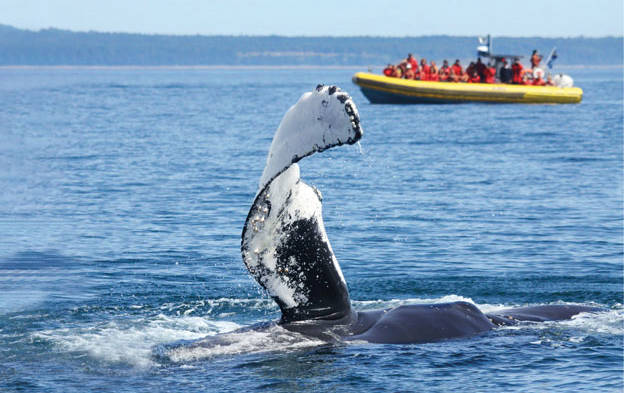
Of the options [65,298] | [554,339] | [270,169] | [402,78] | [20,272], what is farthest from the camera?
[402,78]

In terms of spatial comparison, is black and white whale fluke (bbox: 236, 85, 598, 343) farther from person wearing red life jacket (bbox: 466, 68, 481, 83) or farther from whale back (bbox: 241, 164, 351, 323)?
person wearing red life jacket (bbox: 466, 68, 481, 83)

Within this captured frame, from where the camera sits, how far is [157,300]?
452 inches

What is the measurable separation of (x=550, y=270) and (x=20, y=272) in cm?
668

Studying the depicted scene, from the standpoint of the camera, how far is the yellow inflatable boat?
161 ft

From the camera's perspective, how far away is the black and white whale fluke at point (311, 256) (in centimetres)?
689

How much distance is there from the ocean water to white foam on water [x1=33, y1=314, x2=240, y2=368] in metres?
0.03

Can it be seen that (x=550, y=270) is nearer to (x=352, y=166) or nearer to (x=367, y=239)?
(x=367, y=239)

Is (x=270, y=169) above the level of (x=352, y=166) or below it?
above

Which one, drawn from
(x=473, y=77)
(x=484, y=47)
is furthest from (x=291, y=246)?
(x=484, y=47)

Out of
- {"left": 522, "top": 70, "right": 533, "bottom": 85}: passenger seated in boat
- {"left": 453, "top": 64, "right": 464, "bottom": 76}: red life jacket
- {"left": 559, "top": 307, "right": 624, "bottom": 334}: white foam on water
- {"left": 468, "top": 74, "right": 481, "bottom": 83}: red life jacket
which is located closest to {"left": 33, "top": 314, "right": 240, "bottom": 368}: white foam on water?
{"left": 559, "top": 307, "right": 624, "bottom": 334}: white foam on water

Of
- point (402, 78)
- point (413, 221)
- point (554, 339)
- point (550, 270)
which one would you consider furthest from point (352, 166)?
point (402, 78)

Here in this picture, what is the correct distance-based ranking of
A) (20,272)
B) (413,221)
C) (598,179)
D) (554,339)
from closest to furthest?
(554,339) → (20,272) → (413,221) → (598,179)

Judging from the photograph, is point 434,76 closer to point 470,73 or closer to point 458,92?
point 470,73

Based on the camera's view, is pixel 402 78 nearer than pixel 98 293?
No
